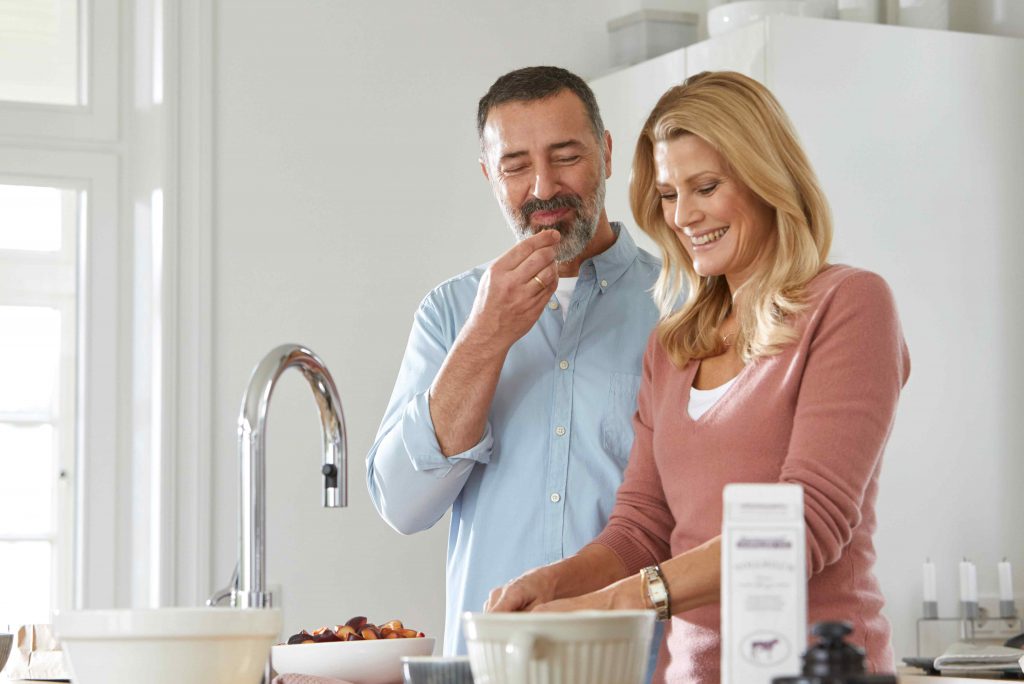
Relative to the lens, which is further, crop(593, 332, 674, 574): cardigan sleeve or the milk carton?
crop(593, 332, 674, 574): cardigan sleeve

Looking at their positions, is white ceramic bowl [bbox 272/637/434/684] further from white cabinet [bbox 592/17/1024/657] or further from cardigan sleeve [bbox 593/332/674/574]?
white cabinet [bbox 592/17/1024/657]

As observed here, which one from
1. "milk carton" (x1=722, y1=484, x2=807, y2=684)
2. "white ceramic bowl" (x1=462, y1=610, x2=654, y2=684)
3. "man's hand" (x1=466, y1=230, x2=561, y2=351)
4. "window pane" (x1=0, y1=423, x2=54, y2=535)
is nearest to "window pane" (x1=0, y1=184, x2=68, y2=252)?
"window pane" (x1=0, y1=423, x2=54, y2=535)

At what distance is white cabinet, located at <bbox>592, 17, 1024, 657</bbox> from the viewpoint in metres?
3.24

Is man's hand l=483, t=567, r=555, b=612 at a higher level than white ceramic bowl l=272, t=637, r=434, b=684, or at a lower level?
higher

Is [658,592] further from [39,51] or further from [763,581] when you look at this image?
[39,51]

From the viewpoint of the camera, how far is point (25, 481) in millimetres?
3592

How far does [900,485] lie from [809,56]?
37.2 inches

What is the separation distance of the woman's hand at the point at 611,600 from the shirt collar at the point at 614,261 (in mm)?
799

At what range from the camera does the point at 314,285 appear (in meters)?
3.52

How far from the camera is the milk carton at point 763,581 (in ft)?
2.95

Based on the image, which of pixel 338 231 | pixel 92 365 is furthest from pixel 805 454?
pixel 92 365

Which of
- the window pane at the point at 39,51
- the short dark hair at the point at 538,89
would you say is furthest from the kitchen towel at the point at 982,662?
the window pane at the point at 39,51

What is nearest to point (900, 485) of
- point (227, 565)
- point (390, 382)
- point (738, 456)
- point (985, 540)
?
point (985, 540)

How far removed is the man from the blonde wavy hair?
10.1 inches
